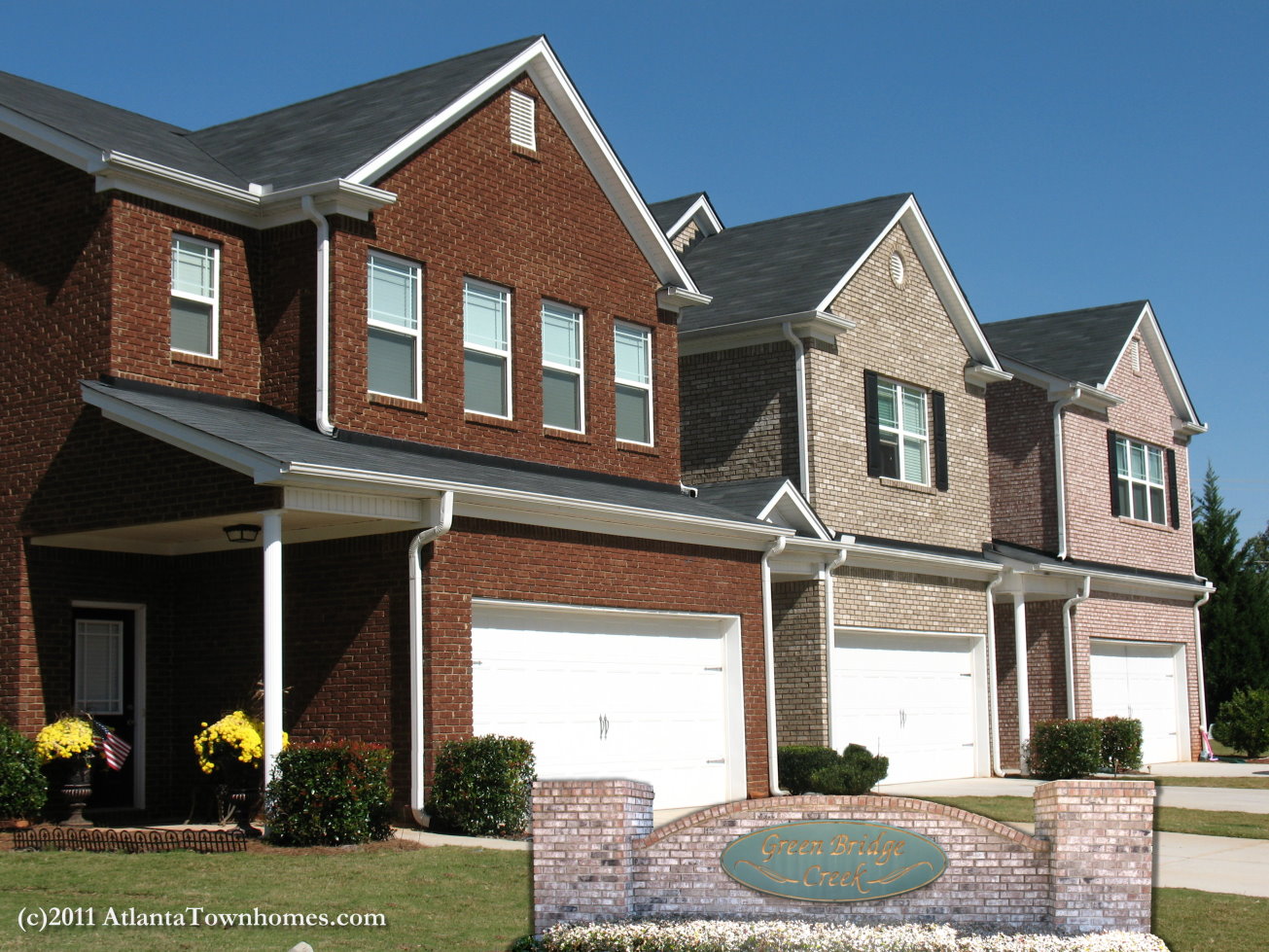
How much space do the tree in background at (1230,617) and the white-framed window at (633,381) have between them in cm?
2254

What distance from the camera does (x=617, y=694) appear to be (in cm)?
1864

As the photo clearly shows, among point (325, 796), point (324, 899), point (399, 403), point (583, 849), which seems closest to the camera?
point (583, 849)

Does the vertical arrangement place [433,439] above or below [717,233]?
below

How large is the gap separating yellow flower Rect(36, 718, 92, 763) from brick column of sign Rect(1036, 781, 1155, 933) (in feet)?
34.7

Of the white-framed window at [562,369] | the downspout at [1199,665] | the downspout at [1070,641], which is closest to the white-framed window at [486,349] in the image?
the white-framed window at [562,369]

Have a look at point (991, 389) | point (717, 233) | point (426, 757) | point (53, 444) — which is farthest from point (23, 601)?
point (991, 389)

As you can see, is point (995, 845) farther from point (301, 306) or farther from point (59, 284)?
point (59, 284)

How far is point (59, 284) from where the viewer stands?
16859 mm

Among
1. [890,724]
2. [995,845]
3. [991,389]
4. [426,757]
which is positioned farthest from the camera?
[991,389]

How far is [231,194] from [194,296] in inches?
47.7

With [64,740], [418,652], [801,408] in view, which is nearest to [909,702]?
[801,408]

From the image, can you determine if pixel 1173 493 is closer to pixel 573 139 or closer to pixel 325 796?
pixel 573 139

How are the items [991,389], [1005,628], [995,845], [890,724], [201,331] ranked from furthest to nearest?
[991,389], [1005,628], [890,724], [201,331], [995,845]

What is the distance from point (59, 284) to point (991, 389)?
19424mm
